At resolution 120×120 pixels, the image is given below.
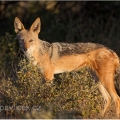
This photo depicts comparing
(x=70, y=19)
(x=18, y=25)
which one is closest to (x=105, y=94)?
(x=18, y=25)

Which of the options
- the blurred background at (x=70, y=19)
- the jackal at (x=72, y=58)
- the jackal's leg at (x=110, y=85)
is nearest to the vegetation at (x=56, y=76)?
the blurred background at (x=70, y=19)

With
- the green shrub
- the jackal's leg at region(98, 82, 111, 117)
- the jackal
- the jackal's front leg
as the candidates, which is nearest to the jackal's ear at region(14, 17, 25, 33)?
the jackal

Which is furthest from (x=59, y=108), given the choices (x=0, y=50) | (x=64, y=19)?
(x=64, y=19)

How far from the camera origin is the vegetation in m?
7.57

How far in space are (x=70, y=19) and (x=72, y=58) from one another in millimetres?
5906

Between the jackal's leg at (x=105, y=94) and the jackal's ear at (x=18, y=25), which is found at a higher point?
the jackal's ear at (x=18, y=25)

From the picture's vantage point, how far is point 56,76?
34.2ft

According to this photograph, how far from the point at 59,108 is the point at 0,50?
5386 mm

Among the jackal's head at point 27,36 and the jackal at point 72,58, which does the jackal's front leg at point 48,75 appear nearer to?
the jackal at point 72,58

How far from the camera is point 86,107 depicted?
24.9 feet

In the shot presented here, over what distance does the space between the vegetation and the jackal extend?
0.73 ft

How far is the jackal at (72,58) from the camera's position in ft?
27.2

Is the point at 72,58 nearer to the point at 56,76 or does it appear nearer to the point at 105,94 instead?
the point at 105,94

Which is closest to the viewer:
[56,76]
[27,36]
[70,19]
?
[27,36]
